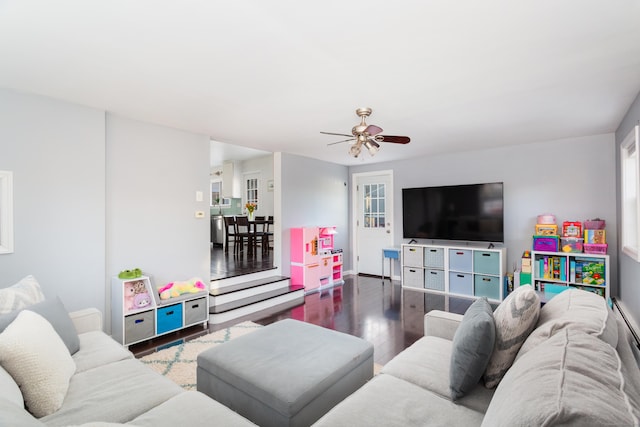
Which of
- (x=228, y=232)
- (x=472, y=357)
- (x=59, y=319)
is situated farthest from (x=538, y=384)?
(x=228, y=232)

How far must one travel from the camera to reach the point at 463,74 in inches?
94.3

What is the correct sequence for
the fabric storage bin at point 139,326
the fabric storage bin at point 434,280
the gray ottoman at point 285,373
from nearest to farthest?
the gray ottoman at point 285,373
the fabric storage bin at point 139,326
the fabric storage bin at point 434,280

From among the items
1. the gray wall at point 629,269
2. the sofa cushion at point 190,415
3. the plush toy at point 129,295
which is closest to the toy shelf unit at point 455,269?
the gray wall at point 629,269

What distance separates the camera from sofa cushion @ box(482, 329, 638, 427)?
0.64m

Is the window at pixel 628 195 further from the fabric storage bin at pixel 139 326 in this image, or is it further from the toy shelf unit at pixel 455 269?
the fabric storage bin at pixel 139 326

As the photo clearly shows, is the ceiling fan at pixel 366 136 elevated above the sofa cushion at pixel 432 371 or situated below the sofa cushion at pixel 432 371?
above

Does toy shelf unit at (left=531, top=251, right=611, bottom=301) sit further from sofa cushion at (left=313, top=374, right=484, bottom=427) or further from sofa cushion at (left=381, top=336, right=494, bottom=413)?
sofa cushion at (left=313, top=374, right=484, bottom=427)

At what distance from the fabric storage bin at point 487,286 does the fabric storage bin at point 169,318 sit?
4187 mm

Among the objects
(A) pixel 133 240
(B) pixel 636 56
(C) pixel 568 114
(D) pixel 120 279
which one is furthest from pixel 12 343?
(C) pixel 568 114

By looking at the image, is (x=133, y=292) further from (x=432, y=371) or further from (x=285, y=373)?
(x=432, y=371)

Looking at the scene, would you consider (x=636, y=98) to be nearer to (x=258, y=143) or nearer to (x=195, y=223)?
(x=258, y=143)

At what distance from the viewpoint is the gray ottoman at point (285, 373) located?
1.57 m

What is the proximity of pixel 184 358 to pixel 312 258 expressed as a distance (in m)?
2.80

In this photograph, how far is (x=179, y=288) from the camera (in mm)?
3438
